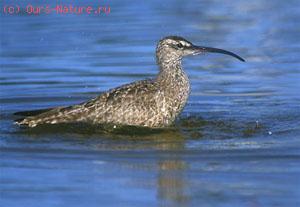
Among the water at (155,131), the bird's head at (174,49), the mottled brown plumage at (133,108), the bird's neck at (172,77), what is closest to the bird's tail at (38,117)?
the mottled brown plumage at (133,108)

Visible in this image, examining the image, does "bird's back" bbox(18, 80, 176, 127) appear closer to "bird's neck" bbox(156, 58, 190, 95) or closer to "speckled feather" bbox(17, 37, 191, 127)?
"speckled feather" bbox(17, 37, 191, 127)

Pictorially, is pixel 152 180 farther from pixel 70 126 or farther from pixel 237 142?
pixel 70 126

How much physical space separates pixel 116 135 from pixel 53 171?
200 cm

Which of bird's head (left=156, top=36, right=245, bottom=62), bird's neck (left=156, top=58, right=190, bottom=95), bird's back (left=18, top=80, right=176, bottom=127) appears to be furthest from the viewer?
bird's head (left=156, top=36, right=245, bottom=62)

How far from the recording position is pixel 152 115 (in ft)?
40.5

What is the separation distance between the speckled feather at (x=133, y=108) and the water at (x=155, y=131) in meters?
0.21

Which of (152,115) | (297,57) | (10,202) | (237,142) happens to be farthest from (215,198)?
(297,57)

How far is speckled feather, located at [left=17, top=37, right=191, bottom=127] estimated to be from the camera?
40.5 ft

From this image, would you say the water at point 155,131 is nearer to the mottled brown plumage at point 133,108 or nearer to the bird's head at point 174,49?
the mottled brown plumage at point 133,108

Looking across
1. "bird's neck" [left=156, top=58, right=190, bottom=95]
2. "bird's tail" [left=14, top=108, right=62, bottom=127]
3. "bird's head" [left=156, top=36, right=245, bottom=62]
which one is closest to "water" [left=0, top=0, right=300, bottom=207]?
"bird's tail" [left=14, top=108, right=62, bottom=127]

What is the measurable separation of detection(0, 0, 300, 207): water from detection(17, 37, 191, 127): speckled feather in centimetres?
21

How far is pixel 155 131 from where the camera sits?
12180 mm

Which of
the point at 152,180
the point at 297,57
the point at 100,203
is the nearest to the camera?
the point at 100,203

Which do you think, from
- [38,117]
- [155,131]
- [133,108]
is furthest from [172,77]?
[38,117]
